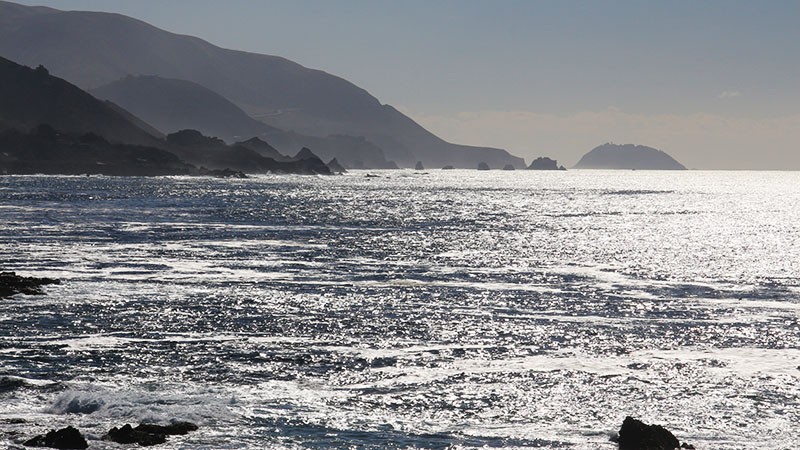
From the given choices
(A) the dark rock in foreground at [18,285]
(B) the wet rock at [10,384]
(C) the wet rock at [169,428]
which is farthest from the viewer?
(A) the dark rock in foreground at [18,285]

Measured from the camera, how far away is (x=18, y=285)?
179 ft

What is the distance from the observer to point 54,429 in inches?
1037

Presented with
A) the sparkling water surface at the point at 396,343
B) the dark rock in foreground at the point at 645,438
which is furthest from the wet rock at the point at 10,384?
the dark rock in foreground at the point at 645,438

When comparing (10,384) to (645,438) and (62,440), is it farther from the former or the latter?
(645,438)

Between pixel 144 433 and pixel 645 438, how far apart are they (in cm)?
1414

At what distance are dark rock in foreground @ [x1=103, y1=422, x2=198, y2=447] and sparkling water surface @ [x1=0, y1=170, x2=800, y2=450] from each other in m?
0.48

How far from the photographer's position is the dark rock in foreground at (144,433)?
1000 inches

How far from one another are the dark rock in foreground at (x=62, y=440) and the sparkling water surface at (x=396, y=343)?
2.07 feet

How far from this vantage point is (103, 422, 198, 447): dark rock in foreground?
1000 inches

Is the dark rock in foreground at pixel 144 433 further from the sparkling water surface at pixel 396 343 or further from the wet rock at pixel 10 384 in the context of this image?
the wet rock at pixel 10 384

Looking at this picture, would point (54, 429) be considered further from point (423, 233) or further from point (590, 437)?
point (423, 233)

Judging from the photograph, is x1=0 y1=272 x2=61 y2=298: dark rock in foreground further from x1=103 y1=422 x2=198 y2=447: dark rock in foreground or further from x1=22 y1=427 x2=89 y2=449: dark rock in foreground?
x1=22 y1=427 x2=89 y2=449: dark rock in foreground

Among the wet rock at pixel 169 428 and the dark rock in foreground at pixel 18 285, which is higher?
the wet rock at pixel 169 428

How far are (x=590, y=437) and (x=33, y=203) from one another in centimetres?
14065
